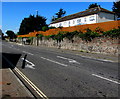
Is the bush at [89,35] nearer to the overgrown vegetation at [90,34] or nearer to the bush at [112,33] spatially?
the overgrown vegetation at [90,34]

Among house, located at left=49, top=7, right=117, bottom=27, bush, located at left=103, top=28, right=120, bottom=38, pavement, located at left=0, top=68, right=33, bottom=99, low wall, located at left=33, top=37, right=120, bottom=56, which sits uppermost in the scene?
house, located at left=49, top=7, right=117, bottom=27

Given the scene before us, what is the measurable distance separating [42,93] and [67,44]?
821 inches

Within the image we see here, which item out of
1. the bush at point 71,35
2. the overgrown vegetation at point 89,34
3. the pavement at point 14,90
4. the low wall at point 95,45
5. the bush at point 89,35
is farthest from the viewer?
the bush at point 71,35

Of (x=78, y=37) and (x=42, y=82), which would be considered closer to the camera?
(x=42, y=82)

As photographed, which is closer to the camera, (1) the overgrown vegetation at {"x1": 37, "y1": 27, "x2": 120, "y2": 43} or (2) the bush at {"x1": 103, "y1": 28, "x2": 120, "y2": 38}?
(2) the bush at {"x1": 103, "y1": 28, "x2": 120, "y2": 38}

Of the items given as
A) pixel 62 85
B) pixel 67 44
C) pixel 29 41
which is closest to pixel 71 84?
pixel 62 85

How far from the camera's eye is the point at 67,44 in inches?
990

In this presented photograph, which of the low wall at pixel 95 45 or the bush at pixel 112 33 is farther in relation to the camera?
the low wall at pixel 95 45

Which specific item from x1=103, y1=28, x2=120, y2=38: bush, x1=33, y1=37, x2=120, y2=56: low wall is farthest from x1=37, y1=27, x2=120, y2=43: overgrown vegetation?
x1=33, y1=37, x2=120, y2=56: low wall

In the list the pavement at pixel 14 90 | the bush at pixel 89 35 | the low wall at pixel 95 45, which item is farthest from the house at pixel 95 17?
the pavement at pixel 14 90

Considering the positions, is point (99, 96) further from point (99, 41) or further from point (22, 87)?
point (99, 41)

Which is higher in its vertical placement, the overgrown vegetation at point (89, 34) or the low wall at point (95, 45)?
the overgrown vegetation at point (89, 34)

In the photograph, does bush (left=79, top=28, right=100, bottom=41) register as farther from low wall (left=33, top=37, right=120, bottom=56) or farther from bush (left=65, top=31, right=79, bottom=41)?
bush (left=65, top=31, right=79, bottom=41)

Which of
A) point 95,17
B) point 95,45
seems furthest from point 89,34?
point 95,17
